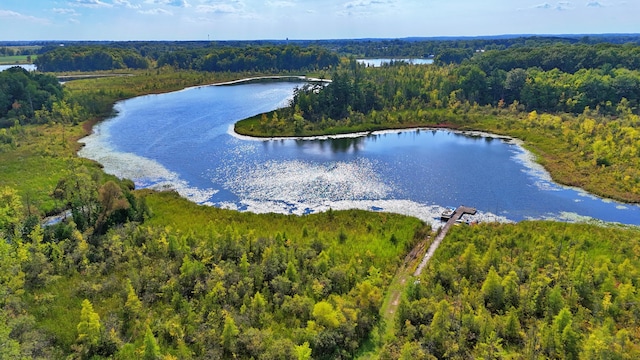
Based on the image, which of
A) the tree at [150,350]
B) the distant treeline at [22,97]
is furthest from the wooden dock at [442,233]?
the distant treeline at [22,97]

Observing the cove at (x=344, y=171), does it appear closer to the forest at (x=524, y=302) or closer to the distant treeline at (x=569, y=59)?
the forest at (x=524, y=302)

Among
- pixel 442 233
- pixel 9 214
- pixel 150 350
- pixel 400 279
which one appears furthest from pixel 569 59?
pixel 9 214

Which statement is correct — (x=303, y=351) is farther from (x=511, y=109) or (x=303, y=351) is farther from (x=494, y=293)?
(x=511, y=109)

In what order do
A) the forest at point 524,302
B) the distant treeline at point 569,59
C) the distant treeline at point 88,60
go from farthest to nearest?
the distant treeline at point 88,60, the distant treeline at point 569,59, the forest at point 524,302

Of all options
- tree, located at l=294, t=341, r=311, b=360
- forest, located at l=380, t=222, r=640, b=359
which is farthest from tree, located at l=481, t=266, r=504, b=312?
tree, located at l=294, t=341, r=311, b=360

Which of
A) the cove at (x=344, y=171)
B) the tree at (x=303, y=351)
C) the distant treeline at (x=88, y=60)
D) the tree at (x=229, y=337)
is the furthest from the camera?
the distant treeline at (x=88, y=60)

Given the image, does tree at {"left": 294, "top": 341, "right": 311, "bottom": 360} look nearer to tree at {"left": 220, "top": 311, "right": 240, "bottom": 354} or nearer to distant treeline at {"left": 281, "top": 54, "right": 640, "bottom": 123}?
tree at {"left": 220, "top": 311, "right": 240, "bottom": 354}

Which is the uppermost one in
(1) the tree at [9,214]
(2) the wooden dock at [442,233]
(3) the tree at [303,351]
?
(1) the tree at [9,214]
